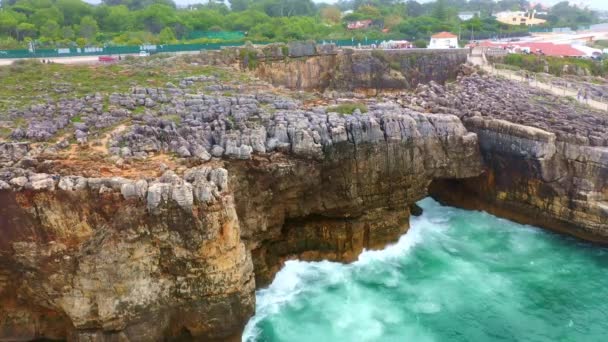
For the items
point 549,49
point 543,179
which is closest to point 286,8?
point 549,49

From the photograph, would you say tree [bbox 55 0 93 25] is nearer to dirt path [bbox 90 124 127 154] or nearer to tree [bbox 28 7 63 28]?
tree [bbox 28 7 63 28]

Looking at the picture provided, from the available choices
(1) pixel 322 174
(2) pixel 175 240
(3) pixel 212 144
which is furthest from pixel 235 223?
(1) pixel 322 174

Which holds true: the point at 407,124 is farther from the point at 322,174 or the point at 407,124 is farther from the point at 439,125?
the point at 322,174

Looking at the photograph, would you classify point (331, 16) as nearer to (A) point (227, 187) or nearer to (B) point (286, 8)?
(B) point (286, 8)

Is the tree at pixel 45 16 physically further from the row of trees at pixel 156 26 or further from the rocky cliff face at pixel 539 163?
the rocky cliff face at pixel 539 163

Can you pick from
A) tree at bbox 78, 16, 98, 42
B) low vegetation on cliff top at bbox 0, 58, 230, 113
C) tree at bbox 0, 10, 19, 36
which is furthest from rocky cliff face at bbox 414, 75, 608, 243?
tree at bbox 0, 10, 19, 36

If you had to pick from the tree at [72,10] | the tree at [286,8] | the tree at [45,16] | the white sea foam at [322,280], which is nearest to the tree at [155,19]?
the tree at [72,10]
